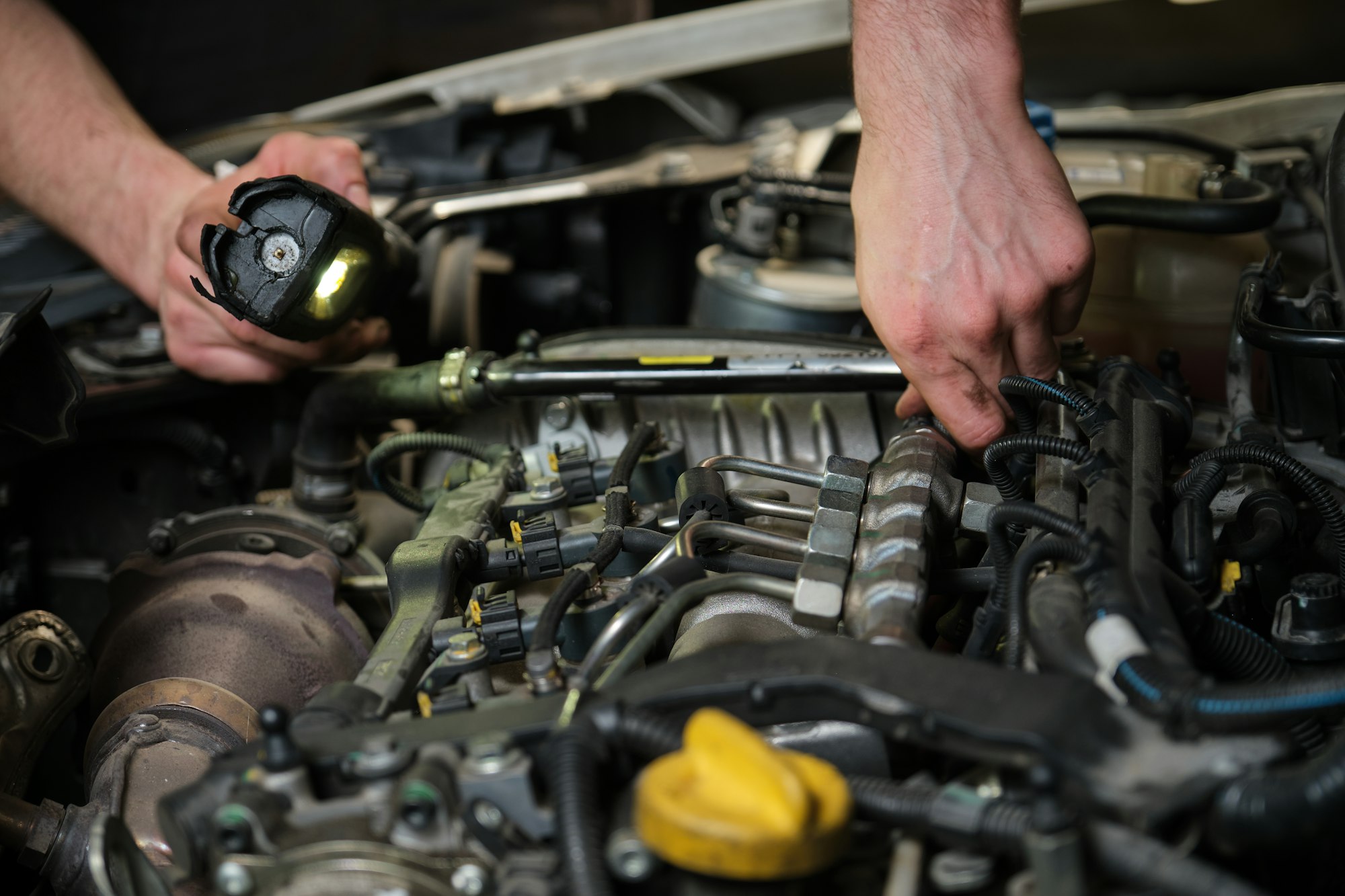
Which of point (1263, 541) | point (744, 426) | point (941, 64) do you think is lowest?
point (744, 426)

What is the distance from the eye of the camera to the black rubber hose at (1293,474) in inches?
34.8

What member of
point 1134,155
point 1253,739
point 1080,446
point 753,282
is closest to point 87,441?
point 753,282

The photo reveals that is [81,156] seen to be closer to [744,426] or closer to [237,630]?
[237,630]

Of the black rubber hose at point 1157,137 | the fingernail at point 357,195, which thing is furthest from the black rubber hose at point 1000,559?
the black rubber hose at point 1157,137

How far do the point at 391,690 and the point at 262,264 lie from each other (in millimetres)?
520

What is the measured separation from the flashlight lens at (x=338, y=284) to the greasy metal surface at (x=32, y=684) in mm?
427

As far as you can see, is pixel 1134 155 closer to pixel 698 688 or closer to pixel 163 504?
pixel 698 688

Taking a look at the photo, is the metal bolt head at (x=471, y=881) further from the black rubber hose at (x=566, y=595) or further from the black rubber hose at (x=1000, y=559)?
the black rubber hose at (x=1000, y=559)

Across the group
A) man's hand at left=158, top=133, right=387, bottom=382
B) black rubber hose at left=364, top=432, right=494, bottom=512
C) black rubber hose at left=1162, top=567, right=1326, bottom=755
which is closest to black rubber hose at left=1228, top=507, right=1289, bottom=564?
black rubber hose at left=1162, top=567, right=1326, bottom=755

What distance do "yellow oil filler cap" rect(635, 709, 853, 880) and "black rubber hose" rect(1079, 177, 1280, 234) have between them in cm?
93

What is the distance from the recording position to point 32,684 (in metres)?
1.12

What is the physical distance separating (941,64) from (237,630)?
0.91 m

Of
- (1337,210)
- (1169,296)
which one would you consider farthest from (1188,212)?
(1337,210)

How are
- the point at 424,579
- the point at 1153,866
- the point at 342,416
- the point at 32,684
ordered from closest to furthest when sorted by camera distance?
the point at 1153,866 < the point at 424,579 < the point at 32,684 < the point at 342,416
